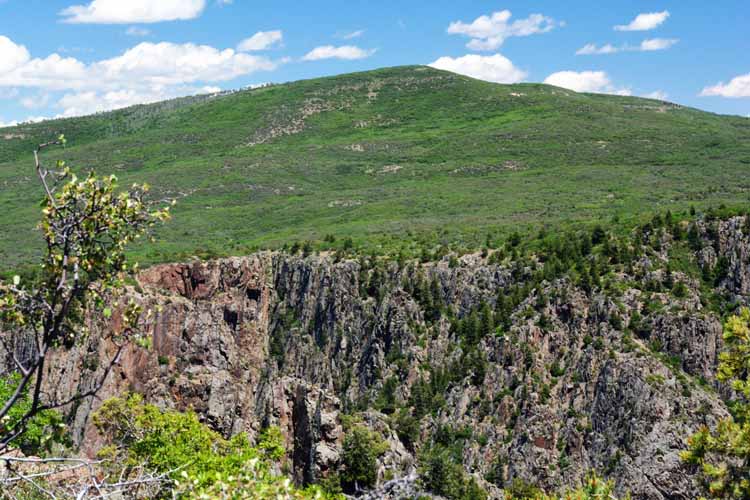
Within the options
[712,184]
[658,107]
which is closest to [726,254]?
[712,184]

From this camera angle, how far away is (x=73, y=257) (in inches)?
371

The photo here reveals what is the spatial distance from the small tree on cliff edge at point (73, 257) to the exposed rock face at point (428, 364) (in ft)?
86.8

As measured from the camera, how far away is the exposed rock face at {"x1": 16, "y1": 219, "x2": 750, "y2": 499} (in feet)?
143

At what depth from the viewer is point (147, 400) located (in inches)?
2080

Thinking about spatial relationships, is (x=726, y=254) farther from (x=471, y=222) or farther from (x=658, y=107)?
(x=658, y=107)

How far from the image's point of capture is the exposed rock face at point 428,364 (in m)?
43.5

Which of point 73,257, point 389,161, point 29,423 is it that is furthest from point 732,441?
point 389,161

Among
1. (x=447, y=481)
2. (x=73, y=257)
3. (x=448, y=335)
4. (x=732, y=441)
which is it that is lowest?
(x=447, y=481)

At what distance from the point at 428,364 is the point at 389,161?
84.4 metres

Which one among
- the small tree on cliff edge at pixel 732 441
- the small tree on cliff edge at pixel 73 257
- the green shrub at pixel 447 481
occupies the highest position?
the small tree on cliff edge at pixel 73 257

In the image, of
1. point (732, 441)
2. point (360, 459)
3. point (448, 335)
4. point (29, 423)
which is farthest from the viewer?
point (448, 335)

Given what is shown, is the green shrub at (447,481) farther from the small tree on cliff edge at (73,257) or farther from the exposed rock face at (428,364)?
the small tree on cliff edge at (73,257)

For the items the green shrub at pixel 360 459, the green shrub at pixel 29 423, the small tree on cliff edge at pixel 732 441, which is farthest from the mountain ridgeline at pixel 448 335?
the small tree on cliff edge at pixel 732 441

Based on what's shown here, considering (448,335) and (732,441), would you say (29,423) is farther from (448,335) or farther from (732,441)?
(732,441)
